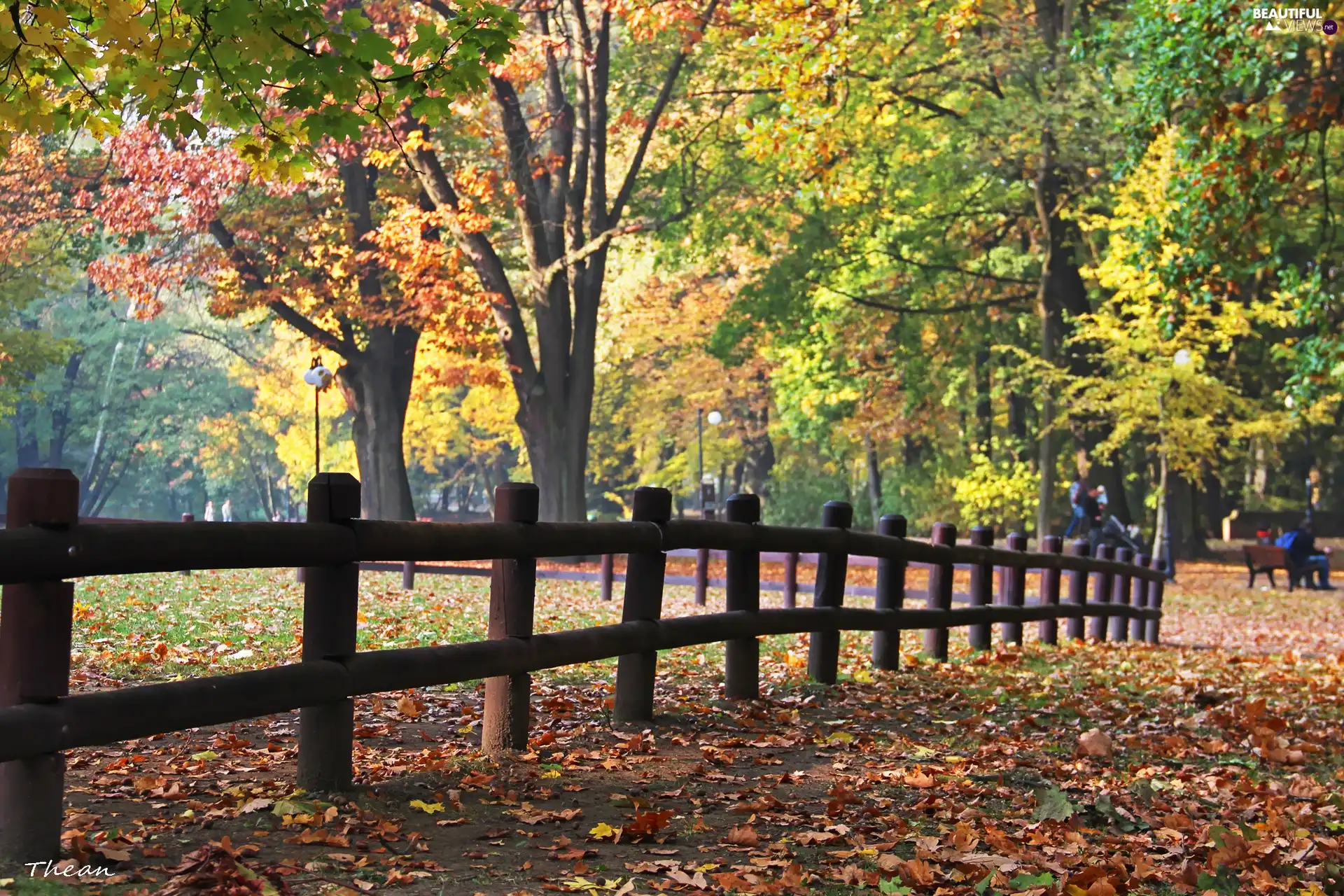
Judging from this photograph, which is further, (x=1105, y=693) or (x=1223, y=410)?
(x=1223, y=410)

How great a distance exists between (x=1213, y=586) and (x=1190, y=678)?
19.7m

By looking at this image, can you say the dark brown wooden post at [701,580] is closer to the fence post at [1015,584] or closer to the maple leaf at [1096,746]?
the fence post at [1015,584]

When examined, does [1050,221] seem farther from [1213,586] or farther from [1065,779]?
[1065,779]

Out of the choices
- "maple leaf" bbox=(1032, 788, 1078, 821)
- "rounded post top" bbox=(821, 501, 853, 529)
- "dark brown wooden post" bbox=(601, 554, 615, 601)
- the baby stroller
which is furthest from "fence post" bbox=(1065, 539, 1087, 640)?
the baby stroller

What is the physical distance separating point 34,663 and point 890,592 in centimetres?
731

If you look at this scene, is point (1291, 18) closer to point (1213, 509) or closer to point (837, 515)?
point (837, 515)

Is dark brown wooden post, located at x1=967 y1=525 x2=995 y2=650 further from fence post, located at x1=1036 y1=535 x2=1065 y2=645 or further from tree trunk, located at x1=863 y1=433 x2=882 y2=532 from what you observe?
tree trunk, located at x1=863 y1=433 x2=882 y2=532

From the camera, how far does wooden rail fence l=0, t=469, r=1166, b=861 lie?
4.33 m

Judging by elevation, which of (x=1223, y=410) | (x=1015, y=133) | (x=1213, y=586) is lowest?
(x=1213, y=586)

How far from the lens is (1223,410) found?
33.9 metres

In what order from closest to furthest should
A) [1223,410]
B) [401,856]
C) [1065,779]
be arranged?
[401,856] < [1065,779] < [1223,410]

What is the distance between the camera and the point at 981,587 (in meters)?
13.0

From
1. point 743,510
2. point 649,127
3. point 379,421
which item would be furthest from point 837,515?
point 379,421

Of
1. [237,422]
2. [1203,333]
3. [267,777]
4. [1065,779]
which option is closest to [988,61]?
[1203,333]
